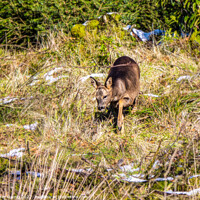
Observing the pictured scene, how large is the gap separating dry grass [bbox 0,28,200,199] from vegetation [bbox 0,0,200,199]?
0.05 ft

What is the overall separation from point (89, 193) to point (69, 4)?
24.3ft

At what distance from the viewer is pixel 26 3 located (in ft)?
33.8

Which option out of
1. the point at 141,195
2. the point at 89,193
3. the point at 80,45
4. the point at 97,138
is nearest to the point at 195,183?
the point at 141,195

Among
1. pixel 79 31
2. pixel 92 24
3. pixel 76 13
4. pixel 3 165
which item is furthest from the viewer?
pixel 76 13

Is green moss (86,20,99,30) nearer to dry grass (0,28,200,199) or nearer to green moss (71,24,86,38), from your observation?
green moss (71,24,86,38)

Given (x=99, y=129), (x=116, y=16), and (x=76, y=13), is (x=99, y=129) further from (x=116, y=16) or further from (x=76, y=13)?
(x=76, y=13)

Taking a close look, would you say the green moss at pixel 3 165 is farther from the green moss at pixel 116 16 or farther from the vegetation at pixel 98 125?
the green moss at pixel 116 16

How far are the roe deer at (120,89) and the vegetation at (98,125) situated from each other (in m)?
0.34

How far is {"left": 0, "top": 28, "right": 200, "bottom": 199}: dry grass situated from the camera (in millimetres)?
3668

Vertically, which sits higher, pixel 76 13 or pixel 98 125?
pixel 76 13

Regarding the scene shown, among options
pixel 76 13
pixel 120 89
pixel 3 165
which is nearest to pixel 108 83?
pixel 120 89

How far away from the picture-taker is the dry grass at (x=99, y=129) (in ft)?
12.0

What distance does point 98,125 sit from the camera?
19.0 ft

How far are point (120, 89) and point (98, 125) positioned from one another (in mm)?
724
